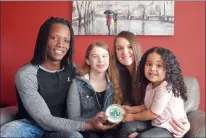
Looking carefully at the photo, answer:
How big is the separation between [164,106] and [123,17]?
133 cm

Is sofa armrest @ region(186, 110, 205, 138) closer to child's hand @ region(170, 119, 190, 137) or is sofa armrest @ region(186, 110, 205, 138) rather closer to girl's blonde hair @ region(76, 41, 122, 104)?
child's hand @ region(170, 119, 190, 137)

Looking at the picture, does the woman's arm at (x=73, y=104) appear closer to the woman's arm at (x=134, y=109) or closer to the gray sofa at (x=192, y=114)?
the woman's arm at (x=134, y=109)

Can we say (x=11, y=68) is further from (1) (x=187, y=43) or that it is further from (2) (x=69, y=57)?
(1) (x=187, y=43)

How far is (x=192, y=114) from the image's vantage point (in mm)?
1967

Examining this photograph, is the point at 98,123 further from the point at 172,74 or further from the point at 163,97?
the point at 172,74

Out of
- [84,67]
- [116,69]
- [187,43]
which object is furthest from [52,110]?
[187,43]

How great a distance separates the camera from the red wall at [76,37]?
2.66m

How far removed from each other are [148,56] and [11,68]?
1771 millimetres

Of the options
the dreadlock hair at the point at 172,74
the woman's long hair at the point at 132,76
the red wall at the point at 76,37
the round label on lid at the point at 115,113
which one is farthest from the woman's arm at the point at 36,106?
the red wall at the point at 76,37

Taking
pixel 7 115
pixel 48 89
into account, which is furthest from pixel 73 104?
pixel 7 115

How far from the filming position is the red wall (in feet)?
8.74

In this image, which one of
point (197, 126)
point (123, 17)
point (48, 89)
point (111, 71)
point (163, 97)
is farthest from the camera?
point (123, 17)

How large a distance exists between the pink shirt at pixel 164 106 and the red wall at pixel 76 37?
1122 mm

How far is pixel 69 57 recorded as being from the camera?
1.96 meters
